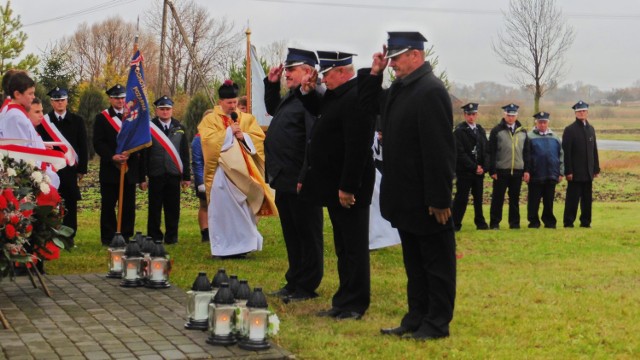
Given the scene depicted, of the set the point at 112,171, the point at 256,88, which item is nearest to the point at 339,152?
the point at 112,171

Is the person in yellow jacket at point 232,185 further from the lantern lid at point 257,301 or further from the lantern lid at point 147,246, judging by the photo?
the lantern lid at point 257,301

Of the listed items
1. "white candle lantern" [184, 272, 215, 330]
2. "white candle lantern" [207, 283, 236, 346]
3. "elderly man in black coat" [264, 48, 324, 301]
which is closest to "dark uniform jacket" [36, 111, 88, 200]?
"elderly man in black coat" [264, 48, 324, 301]

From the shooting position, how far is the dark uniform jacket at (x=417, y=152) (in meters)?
7.16

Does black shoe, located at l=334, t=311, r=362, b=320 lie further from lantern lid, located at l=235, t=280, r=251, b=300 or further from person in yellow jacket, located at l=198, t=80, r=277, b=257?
person in yellow jacket, located at l=198, t=80, r=277, b=257

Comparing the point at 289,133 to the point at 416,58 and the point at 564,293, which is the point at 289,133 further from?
the point at 564,293

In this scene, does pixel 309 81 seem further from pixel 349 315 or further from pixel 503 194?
pixel 503 194

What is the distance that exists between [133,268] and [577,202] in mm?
10260

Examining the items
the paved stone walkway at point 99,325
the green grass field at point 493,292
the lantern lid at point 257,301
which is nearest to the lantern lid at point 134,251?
the paved stone walkway at point 99,325

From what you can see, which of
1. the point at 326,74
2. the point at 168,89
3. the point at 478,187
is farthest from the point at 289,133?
the point at 168,89

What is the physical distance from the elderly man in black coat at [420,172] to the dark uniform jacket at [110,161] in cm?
675

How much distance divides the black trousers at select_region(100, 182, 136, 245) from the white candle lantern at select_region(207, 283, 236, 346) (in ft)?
22.3

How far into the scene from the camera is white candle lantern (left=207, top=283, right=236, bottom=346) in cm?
712

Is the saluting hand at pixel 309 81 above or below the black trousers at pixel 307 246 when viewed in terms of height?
above

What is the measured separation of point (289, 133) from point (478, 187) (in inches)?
319
